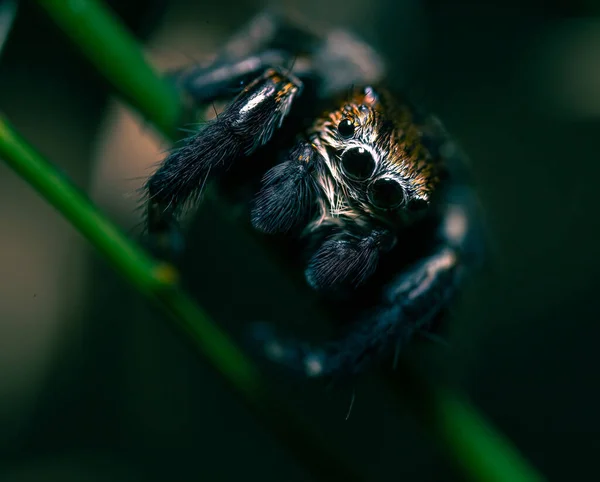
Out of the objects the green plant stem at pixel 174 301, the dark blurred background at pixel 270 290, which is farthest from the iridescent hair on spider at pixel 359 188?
the dark blurred background at pixel 270 290

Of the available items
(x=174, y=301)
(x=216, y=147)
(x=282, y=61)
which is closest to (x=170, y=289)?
(x=174, y=301)

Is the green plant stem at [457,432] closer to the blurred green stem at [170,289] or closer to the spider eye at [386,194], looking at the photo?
the blurred green stem at [170,289]

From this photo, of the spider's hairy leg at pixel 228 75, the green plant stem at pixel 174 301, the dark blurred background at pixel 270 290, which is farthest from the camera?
the dark blurred background at pixel 270 290

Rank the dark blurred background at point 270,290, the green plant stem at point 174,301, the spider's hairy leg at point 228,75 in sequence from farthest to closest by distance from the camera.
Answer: the dark blurred background at point 270,290 < the spider's hairy leg at point 228,75 < the green plant stem at point 174,301

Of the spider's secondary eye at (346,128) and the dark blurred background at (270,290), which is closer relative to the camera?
the spider's secondary eye at (346,128)

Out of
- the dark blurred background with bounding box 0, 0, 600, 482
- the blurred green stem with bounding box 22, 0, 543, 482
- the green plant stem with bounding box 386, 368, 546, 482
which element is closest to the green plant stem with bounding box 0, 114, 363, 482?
the blurred green stem with bounding box 22, 0, 543, 482

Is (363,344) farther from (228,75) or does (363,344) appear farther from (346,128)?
(228,75)
